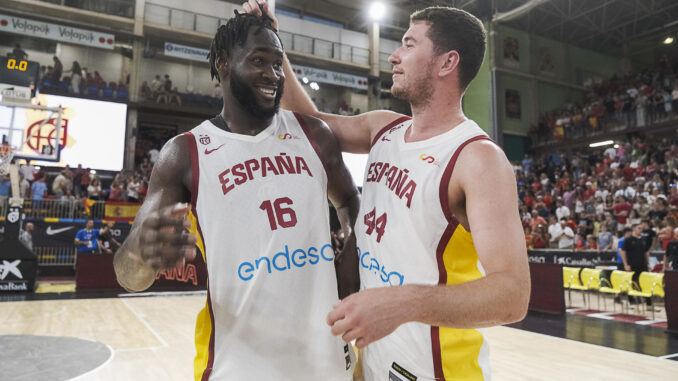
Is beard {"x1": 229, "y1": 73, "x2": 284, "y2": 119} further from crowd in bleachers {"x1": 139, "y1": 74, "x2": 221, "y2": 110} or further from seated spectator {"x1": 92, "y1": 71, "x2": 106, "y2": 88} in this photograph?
seated spectator {"x1": 92, "y1": 71, "x2": 106, "y2": 88}

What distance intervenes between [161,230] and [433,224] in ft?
3.03

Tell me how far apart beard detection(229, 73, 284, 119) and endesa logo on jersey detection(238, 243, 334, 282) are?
549 millimetres

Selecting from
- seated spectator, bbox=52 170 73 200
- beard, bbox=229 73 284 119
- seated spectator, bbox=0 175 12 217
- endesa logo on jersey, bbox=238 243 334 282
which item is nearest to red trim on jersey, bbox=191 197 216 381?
endesa logo on jersey, bbox=238 243 334 282

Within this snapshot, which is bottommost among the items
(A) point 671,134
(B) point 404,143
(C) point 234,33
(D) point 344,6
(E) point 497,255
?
(E) point 497,255

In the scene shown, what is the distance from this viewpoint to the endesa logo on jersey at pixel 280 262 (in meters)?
1.69

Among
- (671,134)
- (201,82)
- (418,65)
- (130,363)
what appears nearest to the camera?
(418,65)

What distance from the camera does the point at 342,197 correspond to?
209 centimetres

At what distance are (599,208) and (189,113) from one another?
626 inches

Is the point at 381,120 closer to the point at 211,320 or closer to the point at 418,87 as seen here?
the point at 418,87

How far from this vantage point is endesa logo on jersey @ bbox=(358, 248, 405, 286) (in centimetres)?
175

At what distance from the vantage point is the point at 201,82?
71.5 feet

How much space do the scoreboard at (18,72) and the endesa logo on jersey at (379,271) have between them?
32.3 feet

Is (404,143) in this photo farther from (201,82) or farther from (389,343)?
(201,82)

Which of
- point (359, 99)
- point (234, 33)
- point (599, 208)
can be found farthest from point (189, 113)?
point (234, 33)
